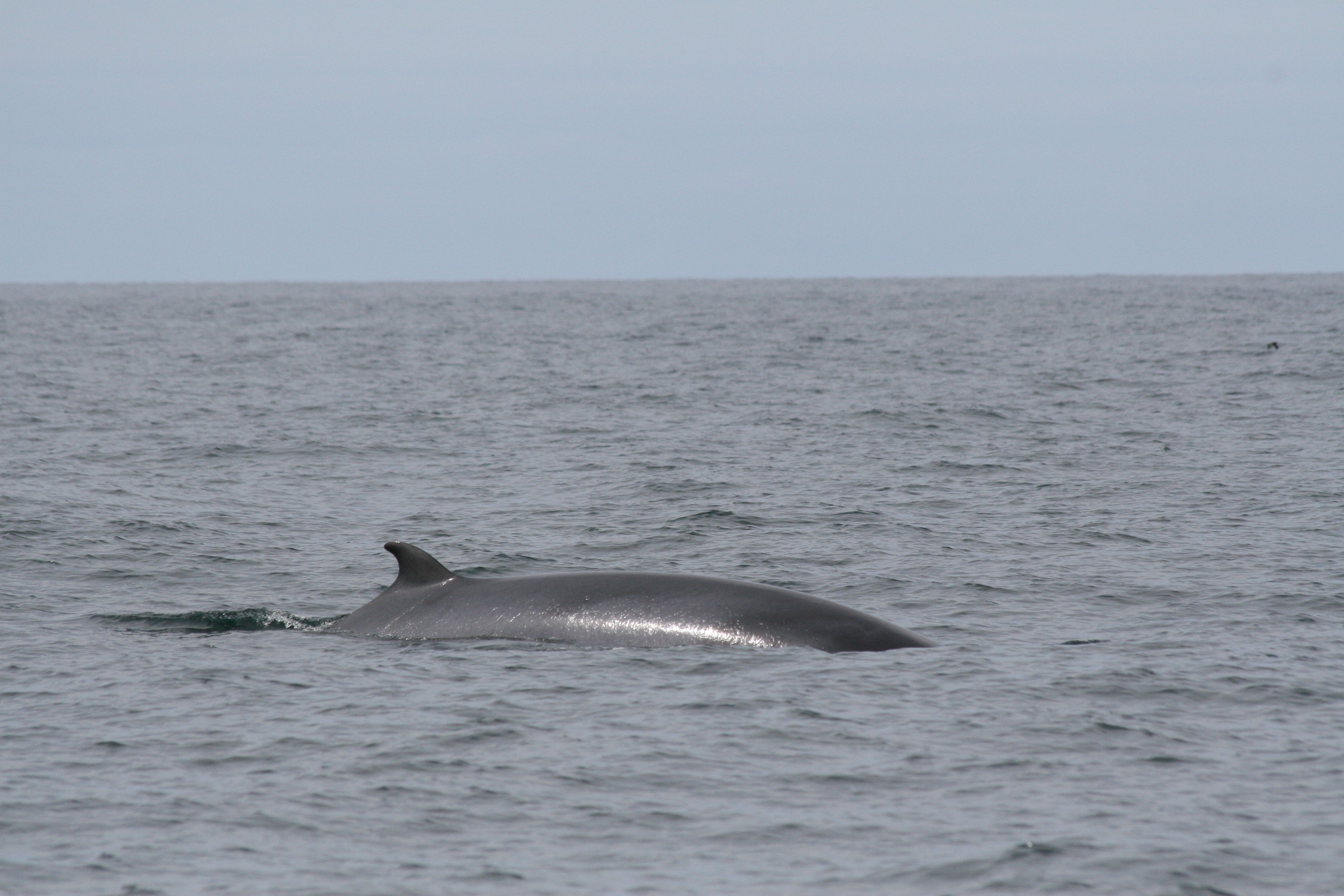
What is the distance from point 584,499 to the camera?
2173 cm

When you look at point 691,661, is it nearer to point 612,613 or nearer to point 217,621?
point 612,613

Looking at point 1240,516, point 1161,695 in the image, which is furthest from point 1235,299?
point 1161,695

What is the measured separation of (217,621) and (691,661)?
4.66m

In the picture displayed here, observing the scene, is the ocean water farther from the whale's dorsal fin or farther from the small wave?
the whale's dorsal fin

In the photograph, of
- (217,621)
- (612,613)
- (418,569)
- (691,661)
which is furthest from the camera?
(217,621)

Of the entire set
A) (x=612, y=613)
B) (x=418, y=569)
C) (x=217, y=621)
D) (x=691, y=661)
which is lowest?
(x=217, y=621)

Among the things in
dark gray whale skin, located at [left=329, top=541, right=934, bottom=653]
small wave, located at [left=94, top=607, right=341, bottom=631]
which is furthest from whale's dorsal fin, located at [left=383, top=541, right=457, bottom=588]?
small wave, located at [left=94, top=607, right=341, bottom=631]

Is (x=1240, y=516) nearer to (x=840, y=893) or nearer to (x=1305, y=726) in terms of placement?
(x=1305, y=726)

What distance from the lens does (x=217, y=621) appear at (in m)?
13.9

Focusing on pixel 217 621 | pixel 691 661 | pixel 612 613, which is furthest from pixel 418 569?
pixel 691 661

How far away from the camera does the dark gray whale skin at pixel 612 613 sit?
476 inches

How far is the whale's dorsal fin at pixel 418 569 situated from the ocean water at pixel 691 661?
105 centimetres

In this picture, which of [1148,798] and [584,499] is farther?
[584,499]

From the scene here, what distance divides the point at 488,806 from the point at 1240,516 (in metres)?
13.1
